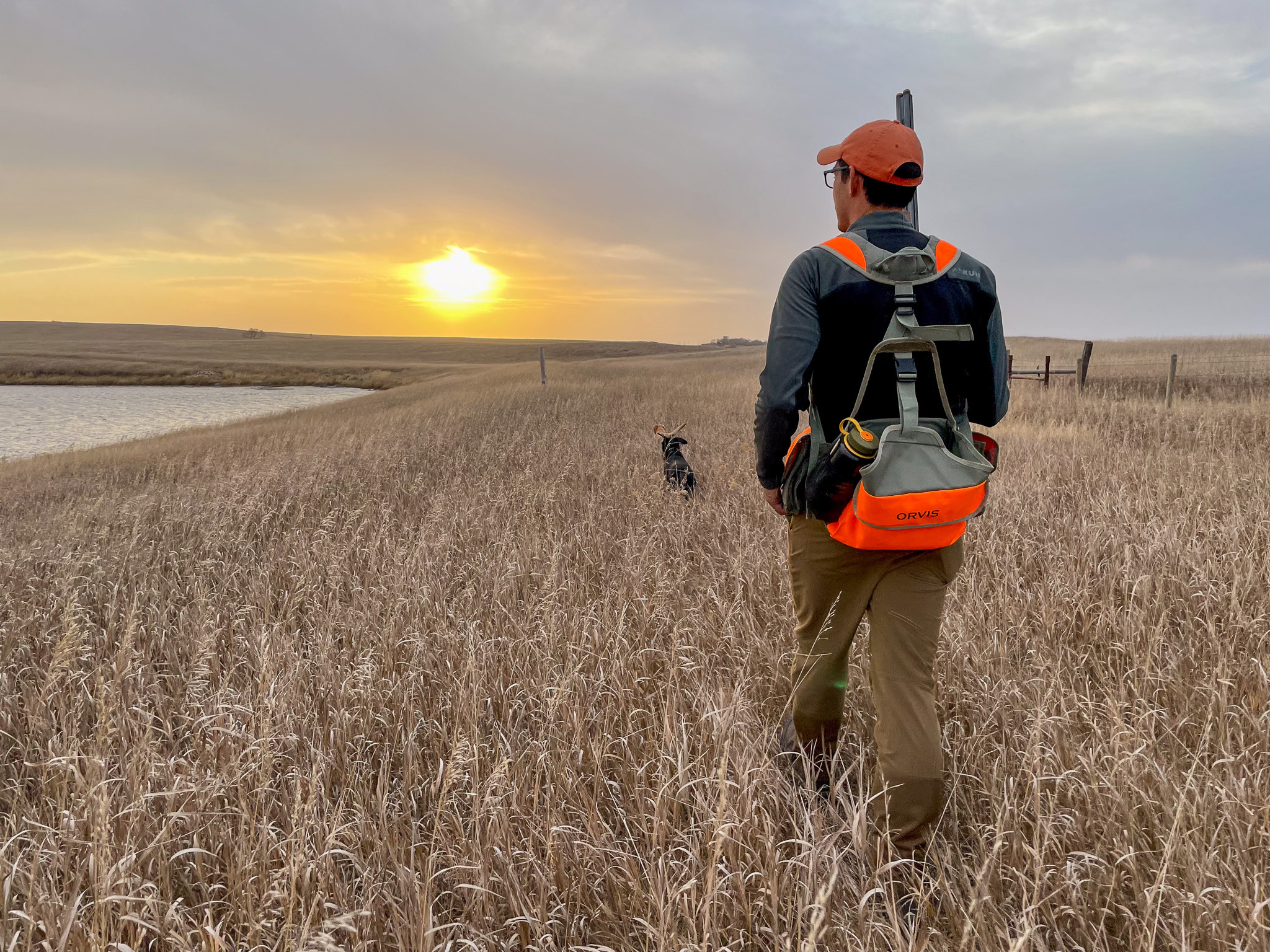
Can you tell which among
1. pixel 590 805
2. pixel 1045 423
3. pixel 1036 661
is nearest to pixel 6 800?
pixel 590 805

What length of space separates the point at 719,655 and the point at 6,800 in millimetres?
2978

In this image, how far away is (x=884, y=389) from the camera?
1.88 meters

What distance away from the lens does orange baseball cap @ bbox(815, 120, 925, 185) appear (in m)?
1.87

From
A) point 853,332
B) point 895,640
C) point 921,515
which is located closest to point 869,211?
point 853,332

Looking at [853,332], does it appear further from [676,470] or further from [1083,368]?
[1083,368]

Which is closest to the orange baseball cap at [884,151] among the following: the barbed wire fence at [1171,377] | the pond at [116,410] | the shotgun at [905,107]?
the shotgun at [905,107]

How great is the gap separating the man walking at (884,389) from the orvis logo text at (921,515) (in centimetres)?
20

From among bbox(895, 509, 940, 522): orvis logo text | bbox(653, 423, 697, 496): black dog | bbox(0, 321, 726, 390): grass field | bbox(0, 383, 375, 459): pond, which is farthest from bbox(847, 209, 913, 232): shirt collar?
bbox(0, 321, 726, 390): grass field

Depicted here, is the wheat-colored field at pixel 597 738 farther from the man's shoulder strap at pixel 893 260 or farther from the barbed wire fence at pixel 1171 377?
the barbed wire fence at pixel 1171 377

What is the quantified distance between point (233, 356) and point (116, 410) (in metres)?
43.2

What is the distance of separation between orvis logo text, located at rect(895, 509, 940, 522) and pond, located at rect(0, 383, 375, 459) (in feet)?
71.8

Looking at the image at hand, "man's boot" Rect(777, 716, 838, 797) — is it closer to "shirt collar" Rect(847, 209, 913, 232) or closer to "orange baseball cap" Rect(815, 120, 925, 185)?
"shirt collar" Rect(847, 209, 913, 232)

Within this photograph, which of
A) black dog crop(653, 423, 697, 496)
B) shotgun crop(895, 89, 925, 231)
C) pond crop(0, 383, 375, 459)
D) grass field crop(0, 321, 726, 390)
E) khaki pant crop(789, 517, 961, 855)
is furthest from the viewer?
grass field crop(0, 321, 726, 390)

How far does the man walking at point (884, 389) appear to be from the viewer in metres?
1.82
